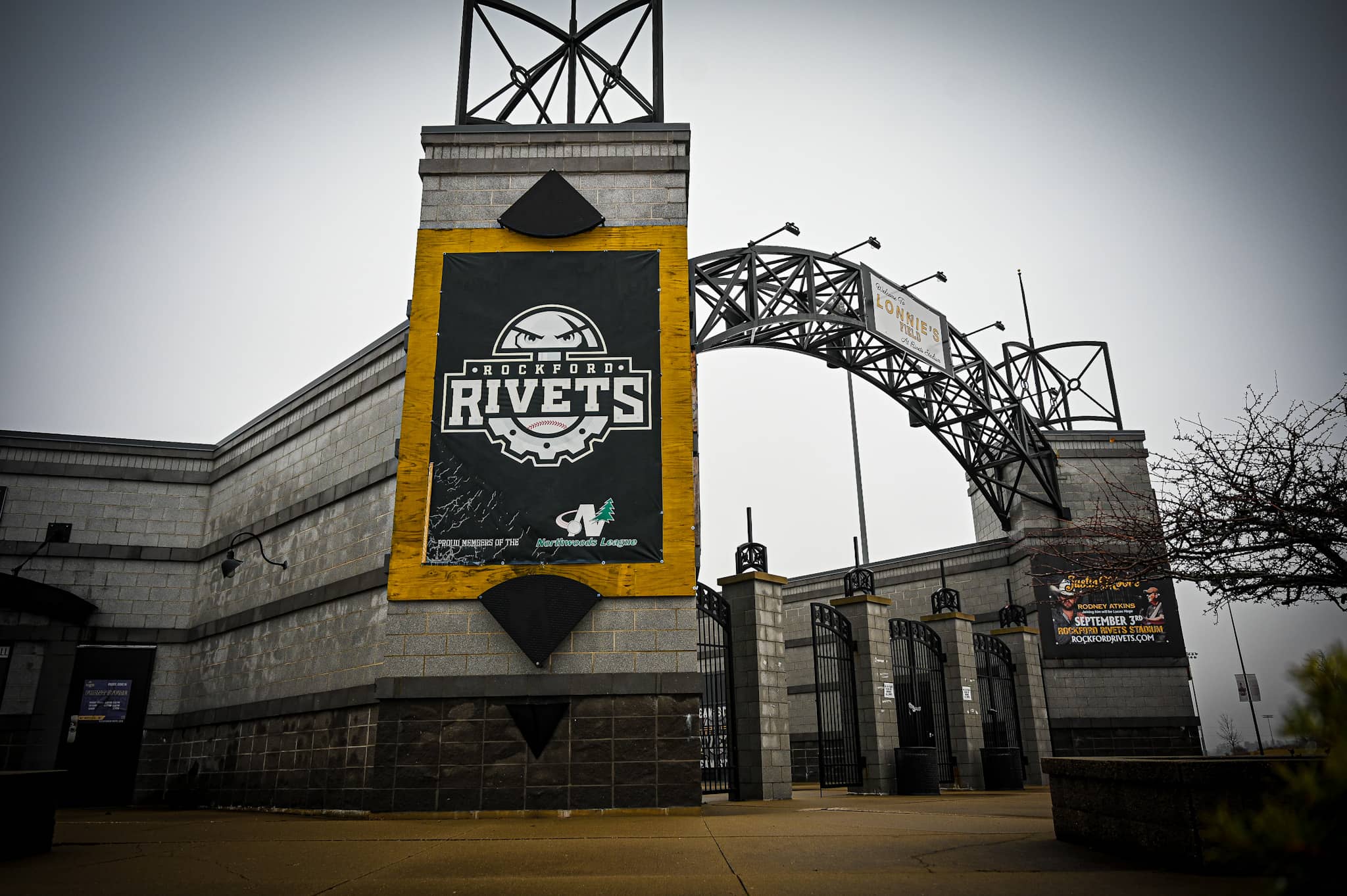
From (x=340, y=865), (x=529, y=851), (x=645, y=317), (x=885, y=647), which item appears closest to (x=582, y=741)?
(x=529, y=851)

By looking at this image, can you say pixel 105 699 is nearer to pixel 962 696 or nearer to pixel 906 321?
pixel 962 696

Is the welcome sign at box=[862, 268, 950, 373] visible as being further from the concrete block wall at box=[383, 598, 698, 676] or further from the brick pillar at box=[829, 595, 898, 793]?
the concrete block wall at box=[383, 598, 698, 676]

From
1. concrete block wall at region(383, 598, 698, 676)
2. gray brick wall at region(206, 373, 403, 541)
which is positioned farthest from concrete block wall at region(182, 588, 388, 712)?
gray brick wall at region(206, 373, 403, 541)

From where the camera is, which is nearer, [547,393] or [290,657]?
[547,393]

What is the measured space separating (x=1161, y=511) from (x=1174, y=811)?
2.21 m

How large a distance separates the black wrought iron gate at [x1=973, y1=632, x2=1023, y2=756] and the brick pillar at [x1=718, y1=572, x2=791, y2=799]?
8041mm

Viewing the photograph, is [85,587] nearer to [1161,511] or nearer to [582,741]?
[582,741]

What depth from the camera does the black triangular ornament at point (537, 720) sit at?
995 centimetres

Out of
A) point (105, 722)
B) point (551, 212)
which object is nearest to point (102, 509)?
point (105, 722)

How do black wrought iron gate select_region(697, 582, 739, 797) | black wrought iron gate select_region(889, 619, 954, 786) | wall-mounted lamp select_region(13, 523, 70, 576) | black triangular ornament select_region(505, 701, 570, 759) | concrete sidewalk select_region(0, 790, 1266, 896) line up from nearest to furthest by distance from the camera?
concrete sidewalk select_region(0, 790, 1266, 896), black triangular ornament select_region(505, 701, 570, 759), black wrought iron gate select_region(697, 582, 739, 797), wall-mounted lamp select_region(13, 523, 70, 576), black wrought iron gate select_region(889, 619, 954, 786)

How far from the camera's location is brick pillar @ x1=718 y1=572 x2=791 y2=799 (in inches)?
536

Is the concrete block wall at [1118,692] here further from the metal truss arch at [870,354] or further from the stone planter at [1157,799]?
the stone planter at [1157,799]

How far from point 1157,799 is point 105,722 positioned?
1757 centimetres

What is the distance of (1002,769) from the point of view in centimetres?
1767
